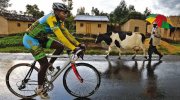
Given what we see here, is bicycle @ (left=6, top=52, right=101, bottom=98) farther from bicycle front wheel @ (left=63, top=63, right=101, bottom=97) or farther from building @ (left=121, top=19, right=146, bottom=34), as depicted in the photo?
building @ (left=121, top=19, right=146, bottom=34)

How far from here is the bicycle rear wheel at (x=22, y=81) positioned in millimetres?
6258

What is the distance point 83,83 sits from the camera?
6.35 meters

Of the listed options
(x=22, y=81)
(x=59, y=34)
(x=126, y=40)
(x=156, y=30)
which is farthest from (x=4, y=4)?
(x=59, y=34)

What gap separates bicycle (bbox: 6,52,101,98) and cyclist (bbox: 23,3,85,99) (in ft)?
0.93

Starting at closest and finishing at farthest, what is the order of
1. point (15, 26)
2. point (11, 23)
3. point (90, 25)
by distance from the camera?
1. point (90, 25)
2. point (11, 23)
3. point (15, 26)

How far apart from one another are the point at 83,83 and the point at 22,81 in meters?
1.43

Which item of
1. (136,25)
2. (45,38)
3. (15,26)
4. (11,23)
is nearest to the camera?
(45,38)

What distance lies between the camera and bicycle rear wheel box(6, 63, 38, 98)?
246 inches

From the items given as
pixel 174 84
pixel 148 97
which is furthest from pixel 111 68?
pixel 148 97

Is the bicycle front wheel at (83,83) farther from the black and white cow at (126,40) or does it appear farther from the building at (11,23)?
the building at (11,23)

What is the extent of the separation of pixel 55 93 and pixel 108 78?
2549 mm

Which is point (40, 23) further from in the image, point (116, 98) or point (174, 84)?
point (174, 84)

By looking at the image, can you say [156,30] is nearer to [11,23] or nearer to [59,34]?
[59,34]

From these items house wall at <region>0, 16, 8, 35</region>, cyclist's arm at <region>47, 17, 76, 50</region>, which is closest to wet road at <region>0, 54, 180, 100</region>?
cyclist's arm at <region>47, 17, 76, 50</region>
